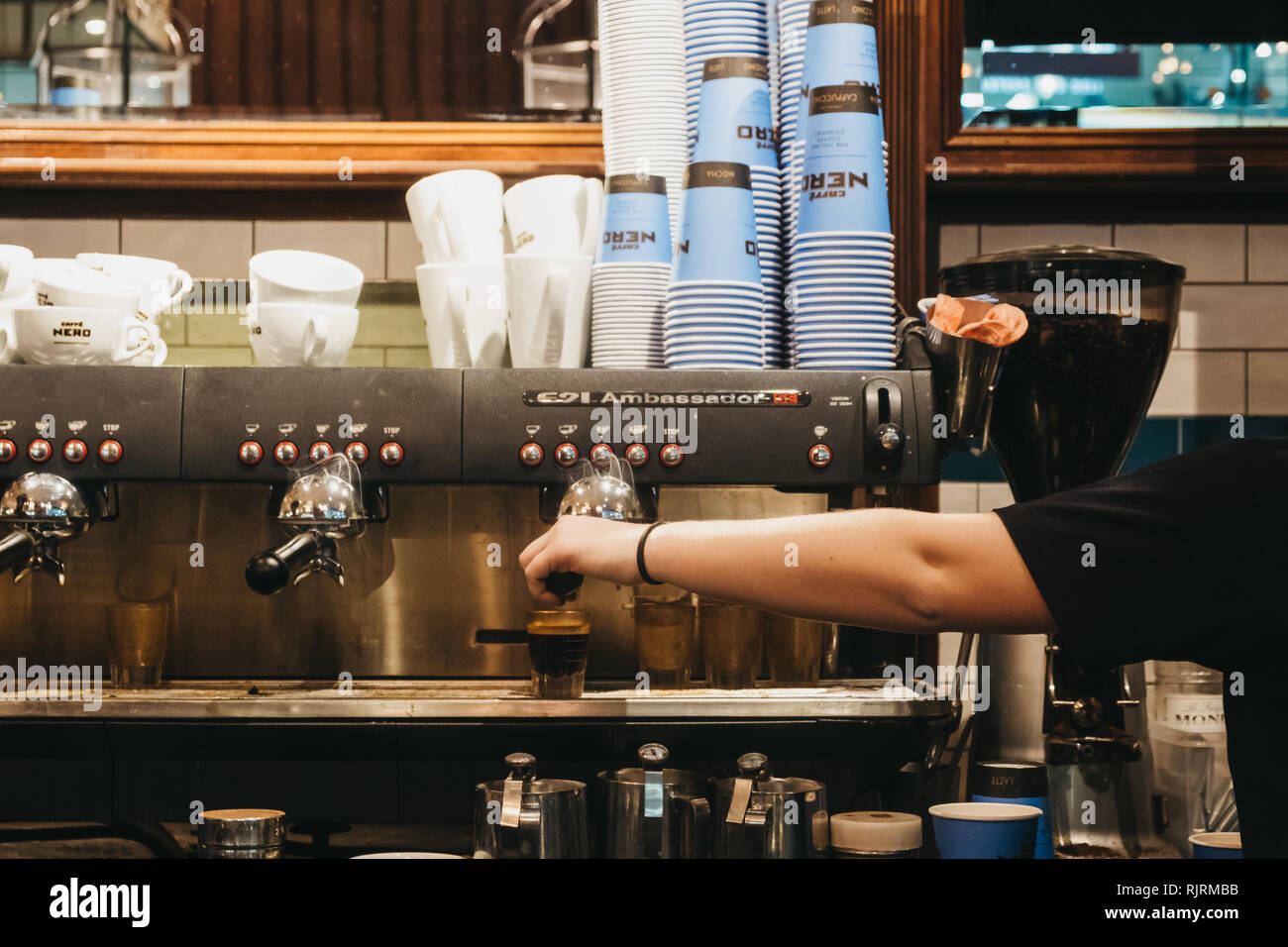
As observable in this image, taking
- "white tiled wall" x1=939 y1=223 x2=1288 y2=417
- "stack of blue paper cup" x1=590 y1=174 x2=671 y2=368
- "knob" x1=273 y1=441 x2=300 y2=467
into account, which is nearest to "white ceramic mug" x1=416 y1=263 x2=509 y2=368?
"stack of blue paper cup" x1=590 y1=174 x2=671 y2=368

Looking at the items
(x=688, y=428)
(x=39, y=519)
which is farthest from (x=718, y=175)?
(x=39, y=519)

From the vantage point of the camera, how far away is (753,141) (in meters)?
1.62

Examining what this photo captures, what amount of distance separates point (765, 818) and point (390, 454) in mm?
599

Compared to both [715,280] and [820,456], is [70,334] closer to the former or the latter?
[715,280]

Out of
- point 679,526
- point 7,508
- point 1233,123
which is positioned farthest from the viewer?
point 1233,123

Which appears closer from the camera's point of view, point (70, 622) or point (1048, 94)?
point (70, 622)

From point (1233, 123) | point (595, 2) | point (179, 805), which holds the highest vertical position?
point (595, 2)

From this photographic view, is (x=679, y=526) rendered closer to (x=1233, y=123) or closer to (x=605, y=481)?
(x=605, y=481)

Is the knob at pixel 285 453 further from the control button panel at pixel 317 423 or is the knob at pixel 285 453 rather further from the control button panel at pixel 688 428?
the control button panel at pixel 688 428

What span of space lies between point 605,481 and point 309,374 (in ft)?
1.25

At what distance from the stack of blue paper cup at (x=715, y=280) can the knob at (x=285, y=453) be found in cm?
47

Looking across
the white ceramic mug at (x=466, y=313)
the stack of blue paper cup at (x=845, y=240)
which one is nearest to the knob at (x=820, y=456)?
the stack of blue paper cup at (x=845, y=240)

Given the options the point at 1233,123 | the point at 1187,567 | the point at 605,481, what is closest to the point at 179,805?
the point at 605,481
